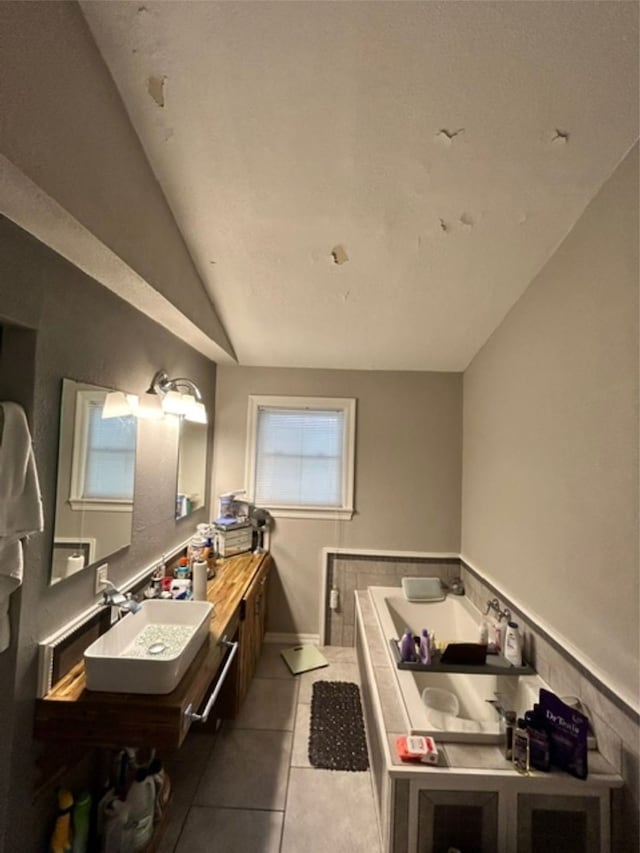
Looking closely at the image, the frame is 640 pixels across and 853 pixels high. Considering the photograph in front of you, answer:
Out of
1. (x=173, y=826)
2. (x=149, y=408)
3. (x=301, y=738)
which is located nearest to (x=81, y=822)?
(x=173, y=826)

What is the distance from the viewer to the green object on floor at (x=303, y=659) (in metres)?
2.71

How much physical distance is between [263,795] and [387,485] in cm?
204

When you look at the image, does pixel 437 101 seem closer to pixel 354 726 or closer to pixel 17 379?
pixel 17 379

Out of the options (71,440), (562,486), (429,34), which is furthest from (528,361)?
(71,440)

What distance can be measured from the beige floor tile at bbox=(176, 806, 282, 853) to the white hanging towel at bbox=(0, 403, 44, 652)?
4.02ft

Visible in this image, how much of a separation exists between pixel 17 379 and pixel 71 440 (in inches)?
11.2

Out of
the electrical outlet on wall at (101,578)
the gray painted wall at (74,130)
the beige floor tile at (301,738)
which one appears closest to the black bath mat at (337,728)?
the beige floor tile at (301,738)

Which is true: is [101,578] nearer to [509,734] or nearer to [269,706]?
[269,706]

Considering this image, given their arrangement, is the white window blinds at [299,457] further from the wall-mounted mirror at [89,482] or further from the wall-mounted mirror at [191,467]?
the wall-mounted mirror at [89,482]

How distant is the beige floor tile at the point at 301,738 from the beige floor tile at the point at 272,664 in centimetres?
36

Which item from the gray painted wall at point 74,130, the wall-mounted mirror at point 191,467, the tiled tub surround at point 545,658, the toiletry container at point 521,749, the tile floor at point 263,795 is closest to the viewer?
the gray painted wall at point 74,130

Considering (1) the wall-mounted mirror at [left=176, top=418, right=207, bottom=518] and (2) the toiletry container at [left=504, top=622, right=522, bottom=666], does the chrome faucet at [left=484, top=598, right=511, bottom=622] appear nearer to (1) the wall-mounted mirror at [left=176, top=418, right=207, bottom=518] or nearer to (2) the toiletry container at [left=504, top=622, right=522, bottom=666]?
(2) the toiletry container at [left=504, top=622, right=522, bottom=666]

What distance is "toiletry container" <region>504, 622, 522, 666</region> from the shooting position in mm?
1846

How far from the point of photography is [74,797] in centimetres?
136
